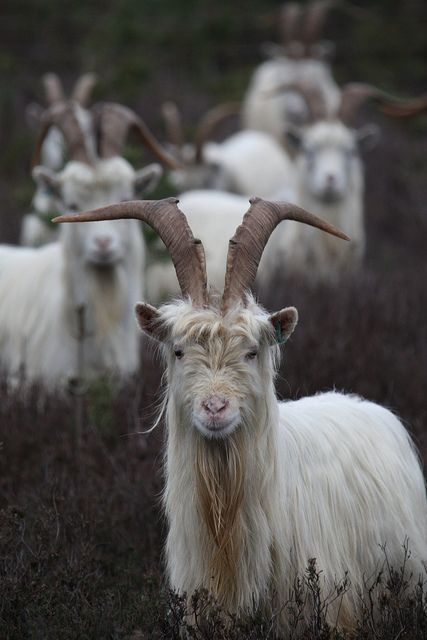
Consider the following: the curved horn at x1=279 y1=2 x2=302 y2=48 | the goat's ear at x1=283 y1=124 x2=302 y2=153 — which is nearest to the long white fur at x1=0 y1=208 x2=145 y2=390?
the goat's ear at x1=283 y1=124 x2=302 y2=153

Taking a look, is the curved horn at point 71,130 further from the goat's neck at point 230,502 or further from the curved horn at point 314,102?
the curved horn at point 314,102

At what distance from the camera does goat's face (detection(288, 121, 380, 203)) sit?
33.8 feet

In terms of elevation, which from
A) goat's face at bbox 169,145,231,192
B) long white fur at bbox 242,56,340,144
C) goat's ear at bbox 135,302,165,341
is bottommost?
goat's ear at bbox 135,302,165,341

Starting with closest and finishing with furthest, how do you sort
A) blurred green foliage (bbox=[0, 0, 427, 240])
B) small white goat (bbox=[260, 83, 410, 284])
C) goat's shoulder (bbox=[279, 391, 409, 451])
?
goat's shoulder (bbox=[279, 391, 409, 451]), small white goat (bbox=[260, 83, 410, 284]), blurred green foliage (bbox=[0, 0, 427, 240])

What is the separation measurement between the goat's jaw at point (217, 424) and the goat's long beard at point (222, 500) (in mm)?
140

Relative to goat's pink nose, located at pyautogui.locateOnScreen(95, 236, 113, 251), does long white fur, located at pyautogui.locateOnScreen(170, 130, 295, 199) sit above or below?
above

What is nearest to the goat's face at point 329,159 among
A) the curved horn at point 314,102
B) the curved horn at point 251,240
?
the curved horn at point 314,102

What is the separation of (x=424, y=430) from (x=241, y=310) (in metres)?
2.08

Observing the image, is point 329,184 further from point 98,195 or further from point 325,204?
point 98,195

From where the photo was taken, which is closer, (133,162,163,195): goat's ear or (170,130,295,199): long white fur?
(133,162,163,195): goat's ear

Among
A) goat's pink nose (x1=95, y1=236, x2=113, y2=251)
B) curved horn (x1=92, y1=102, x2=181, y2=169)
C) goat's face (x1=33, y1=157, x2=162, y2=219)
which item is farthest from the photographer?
curved horn (x1=92, y1=102, x2=181, y2=169)

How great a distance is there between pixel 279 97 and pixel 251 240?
1136 centimetres

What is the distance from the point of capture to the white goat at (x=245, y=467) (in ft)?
13.6

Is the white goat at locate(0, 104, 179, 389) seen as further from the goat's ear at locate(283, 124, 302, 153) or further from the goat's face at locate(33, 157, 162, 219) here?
the goat's ear at locate(283, 124, 302, 153)
